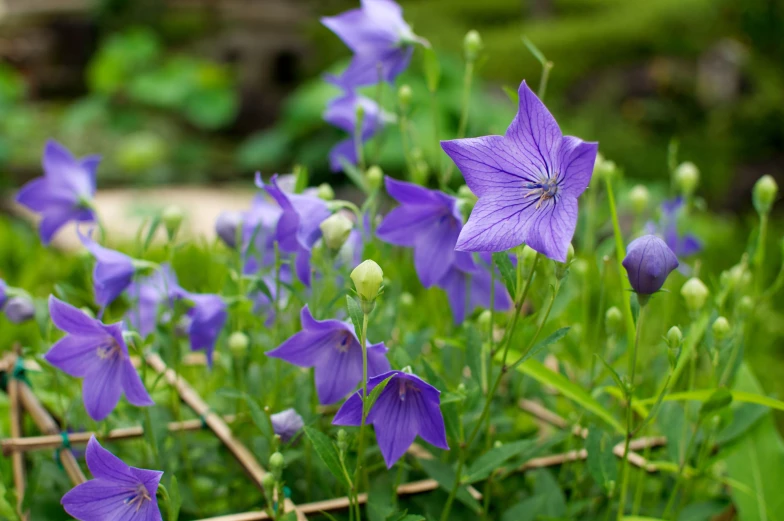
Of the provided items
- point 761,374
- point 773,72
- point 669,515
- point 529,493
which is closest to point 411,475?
Result: point 529,493

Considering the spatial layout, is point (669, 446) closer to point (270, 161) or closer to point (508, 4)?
point (270, 161)

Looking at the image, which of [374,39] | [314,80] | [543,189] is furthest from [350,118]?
[314,80]

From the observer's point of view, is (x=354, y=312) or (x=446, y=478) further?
(x=446, y=478)

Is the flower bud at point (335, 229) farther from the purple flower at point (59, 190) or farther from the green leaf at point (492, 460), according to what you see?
the purple flower at point (59, 190)

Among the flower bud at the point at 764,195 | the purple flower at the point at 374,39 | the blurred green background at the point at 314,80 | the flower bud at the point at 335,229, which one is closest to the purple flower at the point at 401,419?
the flower bud at the point at 335,229

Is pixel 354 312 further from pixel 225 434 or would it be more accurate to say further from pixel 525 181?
pixel 225 434

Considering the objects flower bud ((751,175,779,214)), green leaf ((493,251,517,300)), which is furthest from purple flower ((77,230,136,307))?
flower bud ((751,175,779,214))

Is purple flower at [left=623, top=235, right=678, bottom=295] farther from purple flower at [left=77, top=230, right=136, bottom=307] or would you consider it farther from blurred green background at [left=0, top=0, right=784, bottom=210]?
blurred green background at [left=0, top=0, right=784, bottom=210]
